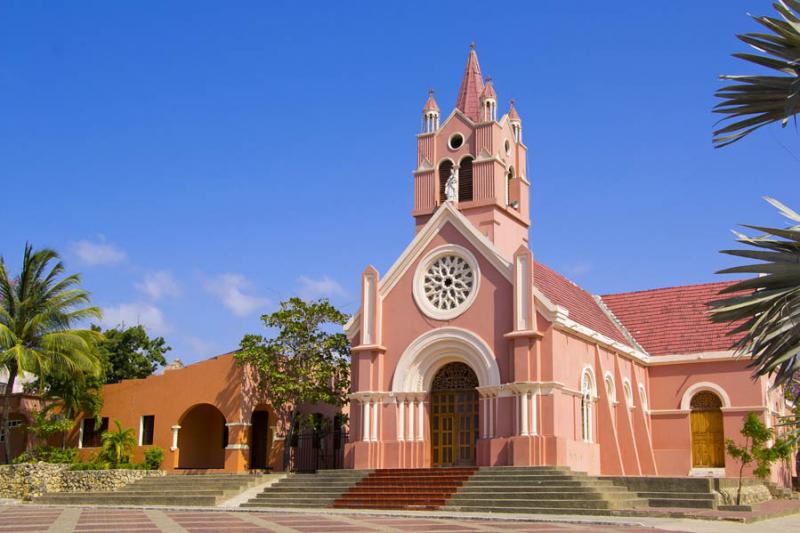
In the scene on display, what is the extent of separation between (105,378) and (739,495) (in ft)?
82.0

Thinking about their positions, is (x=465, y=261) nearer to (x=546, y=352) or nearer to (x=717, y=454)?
(x=546, y=352)

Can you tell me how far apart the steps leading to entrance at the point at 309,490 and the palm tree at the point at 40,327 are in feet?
34.6

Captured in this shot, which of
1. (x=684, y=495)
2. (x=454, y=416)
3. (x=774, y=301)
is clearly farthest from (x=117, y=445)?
(x=774, y=301)

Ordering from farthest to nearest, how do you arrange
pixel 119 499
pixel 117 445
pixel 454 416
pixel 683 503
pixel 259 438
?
pixel 259 438
pixel 117 445
pixel 454 416
pixel 119 499
pixel 683 503

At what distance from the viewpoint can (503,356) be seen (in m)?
27.0

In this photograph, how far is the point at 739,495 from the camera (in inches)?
847

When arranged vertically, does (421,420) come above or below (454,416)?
below

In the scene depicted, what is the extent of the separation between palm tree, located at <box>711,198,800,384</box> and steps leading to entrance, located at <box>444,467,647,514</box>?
12.9 meters

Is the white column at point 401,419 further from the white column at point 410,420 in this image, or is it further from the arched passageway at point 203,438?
the arched passageway at point 203,438

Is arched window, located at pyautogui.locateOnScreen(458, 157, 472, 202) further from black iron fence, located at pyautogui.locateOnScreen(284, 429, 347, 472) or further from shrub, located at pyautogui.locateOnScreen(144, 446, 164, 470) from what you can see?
shrub, located at pyautogui.locateOnScreen(144, 446, 164, 470)

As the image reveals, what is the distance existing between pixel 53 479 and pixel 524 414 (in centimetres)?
1678

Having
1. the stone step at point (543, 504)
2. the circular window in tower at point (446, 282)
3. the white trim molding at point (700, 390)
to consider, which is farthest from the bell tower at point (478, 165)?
the stone step at point (543, 504)

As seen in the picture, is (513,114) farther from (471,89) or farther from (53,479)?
(53,479)

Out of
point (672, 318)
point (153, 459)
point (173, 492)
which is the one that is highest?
point (672, 318)
